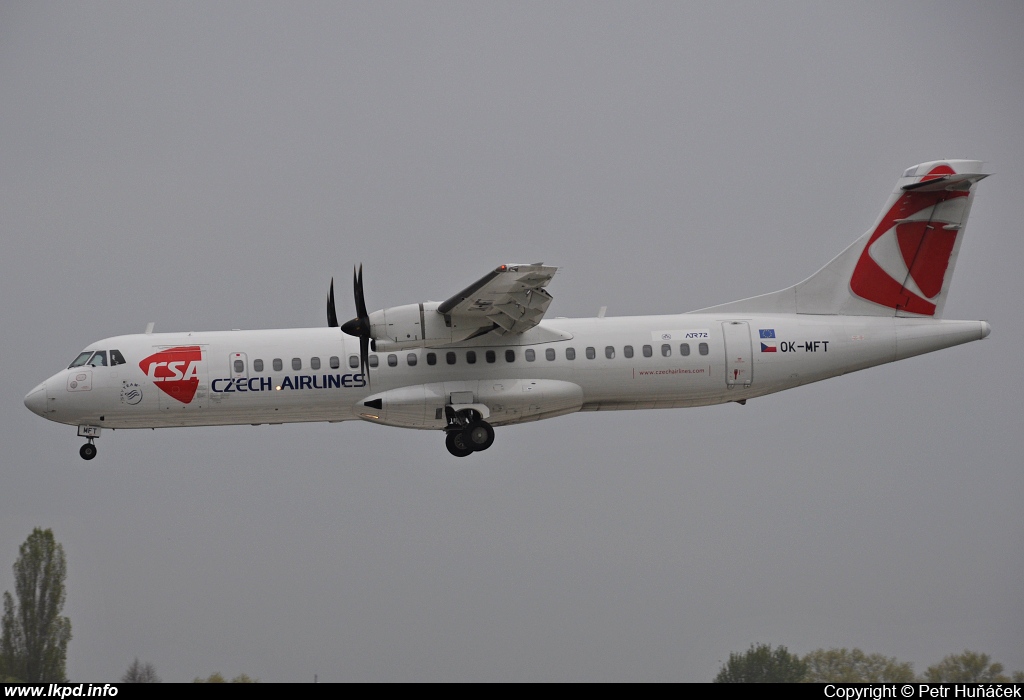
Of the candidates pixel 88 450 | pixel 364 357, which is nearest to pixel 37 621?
pixel 88 450

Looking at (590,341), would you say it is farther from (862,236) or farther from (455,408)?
(862,236)

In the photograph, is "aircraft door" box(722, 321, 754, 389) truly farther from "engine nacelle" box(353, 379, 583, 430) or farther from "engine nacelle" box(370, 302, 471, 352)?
"engine nacelle" box(370, 302, 471, 352)

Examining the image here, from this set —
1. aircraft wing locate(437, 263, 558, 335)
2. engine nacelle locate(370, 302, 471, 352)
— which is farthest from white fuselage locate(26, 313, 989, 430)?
engine nacelle locate(370, 302, 471, 352)

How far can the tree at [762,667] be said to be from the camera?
100 feet

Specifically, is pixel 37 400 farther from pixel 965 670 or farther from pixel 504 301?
pixel 965 670

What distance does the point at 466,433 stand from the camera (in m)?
24.5

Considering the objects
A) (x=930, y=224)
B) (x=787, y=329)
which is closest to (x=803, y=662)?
(x=787, y=329)

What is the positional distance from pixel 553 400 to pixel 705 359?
3.58 meters

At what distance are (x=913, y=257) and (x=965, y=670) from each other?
1164 cm

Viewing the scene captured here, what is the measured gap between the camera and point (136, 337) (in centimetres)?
2512

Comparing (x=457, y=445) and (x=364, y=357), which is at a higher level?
(x=364, y=357)

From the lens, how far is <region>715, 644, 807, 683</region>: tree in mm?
30500

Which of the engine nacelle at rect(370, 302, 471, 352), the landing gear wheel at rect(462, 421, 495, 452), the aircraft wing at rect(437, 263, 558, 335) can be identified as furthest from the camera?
the landing gear wheel at rect(462, 421, 495, 452)

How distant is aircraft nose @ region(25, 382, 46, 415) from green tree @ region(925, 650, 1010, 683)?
76.8 feet
